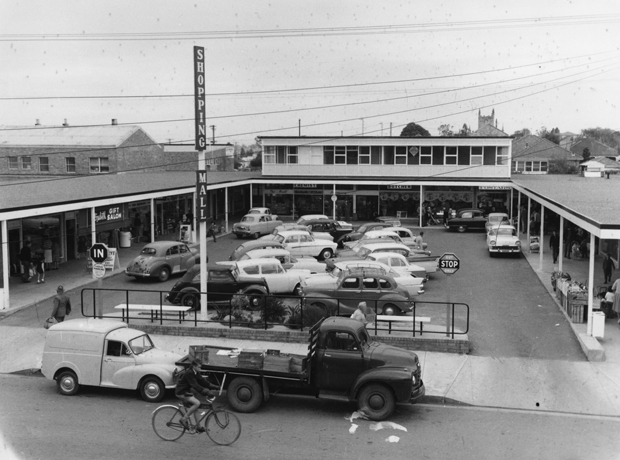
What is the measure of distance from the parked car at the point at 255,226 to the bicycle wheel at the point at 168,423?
28764 mm

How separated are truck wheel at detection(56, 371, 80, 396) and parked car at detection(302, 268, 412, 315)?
7577mm

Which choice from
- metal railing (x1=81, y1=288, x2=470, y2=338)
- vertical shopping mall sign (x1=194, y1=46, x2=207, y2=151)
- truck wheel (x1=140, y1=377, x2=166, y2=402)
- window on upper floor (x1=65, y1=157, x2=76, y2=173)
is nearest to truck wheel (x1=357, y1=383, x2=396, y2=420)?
truck wheel (x1=140, y1=377, x2=166, y2=402)

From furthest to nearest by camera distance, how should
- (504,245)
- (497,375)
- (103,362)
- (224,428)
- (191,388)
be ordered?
(504,245) → (497,375) → (103,362) → (191,388) → (224,428)

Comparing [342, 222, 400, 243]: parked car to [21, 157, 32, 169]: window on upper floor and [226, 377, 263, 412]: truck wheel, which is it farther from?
[21, 157, 32, 169]: window on upper floor

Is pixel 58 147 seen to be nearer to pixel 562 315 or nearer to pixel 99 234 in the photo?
pixel 99 234

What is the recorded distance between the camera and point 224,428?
11.8m

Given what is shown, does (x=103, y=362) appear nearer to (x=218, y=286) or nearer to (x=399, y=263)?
(x=218, y=286)

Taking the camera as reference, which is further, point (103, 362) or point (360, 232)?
point (360, 232)

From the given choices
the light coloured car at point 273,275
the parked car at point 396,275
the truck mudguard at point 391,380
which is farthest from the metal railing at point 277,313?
the truck mudguard at point 391,380

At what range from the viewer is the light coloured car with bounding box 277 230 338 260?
32344 mm

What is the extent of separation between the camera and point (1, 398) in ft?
47.1

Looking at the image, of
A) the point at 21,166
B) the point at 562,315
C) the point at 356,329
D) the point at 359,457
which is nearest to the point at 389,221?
the point at 562,315

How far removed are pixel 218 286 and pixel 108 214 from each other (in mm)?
12375

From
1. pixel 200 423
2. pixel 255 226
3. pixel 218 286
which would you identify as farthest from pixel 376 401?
pixel 255 226
